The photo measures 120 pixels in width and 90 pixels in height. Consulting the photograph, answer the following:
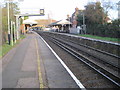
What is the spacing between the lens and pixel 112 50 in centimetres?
1705

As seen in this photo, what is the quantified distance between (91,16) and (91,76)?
4191 centimetres

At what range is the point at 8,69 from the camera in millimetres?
9547

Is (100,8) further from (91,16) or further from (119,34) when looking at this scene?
(119,34)

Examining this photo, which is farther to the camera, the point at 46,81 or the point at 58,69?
the point at 58,69

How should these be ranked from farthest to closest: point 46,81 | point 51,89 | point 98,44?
point 98,44 < point 46,81 < point 51,89

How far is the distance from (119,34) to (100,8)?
59.3 ft

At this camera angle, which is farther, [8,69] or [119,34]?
[119,34]

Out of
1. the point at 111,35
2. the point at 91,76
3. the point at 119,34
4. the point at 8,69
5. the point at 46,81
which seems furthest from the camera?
the point at 111,35

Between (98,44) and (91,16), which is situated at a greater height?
(91,16)

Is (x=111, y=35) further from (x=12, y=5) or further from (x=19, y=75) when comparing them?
(x=19, y=75)

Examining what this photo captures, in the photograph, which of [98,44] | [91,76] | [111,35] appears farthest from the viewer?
[111,35]

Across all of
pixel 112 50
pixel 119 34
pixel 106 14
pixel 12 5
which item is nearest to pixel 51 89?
pixel 112 50

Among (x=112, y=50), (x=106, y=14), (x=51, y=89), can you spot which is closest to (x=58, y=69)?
(x=51, y=89)

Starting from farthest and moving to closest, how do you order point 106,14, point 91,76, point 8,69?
point 106,14, point 8,69, point 91,76
